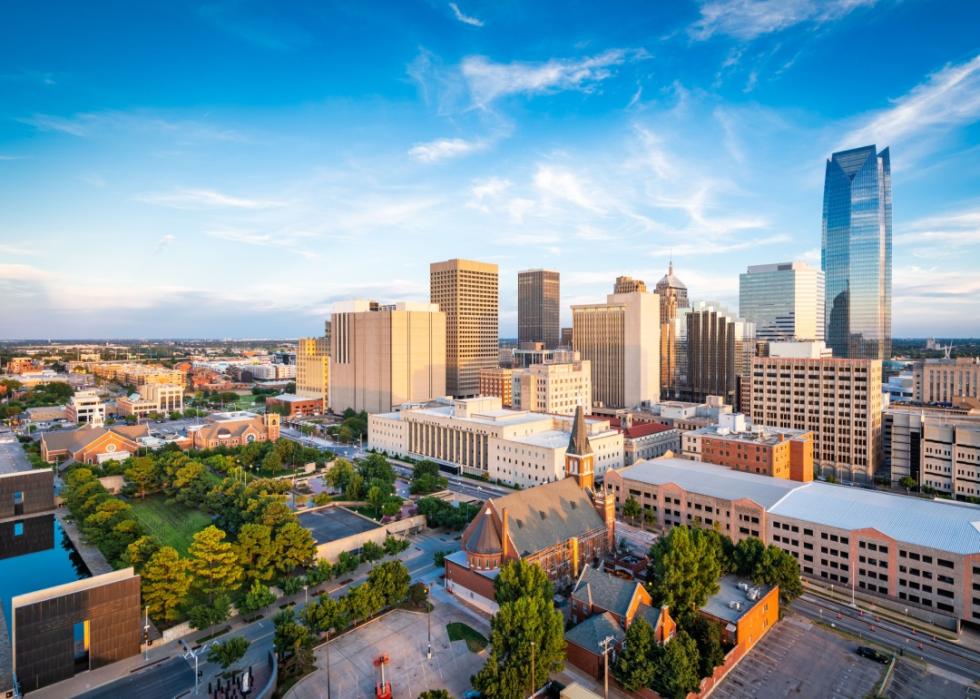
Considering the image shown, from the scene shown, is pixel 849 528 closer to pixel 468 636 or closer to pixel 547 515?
pixel 547 515

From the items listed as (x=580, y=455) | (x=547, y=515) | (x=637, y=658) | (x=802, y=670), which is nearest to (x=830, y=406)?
(x=580, y=455)

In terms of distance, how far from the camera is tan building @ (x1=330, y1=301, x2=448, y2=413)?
167750 mm

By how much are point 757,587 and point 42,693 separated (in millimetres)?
61375

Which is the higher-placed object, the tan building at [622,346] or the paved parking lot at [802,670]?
the tan building at [622,346]

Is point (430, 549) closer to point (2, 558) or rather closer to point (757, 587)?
point (757, 587)

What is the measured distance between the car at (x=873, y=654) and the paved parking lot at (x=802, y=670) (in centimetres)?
56

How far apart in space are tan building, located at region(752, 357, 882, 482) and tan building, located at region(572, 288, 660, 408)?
201ft

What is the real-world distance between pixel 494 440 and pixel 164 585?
2449 inches

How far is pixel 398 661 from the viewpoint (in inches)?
1839

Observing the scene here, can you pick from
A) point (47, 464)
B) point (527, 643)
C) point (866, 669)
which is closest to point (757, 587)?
point (866, 669)

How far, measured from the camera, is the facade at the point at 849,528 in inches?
2165

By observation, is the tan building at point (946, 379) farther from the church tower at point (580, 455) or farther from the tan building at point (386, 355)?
the tan building at point (386, 355)

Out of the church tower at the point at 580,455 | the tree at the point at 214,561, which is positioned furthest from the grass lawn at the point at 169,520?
the church tower at the point at 580,455

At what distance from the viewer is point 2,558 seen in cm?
7400
